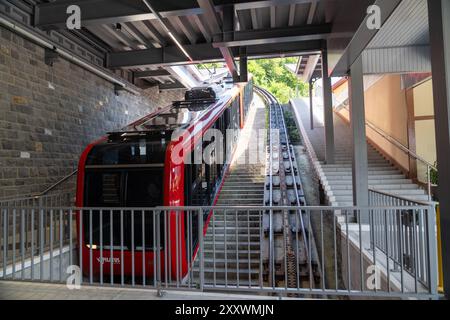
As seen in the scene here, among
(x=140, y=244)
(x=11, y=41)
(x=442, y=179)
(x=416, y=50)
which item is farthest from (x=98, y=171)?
(x=416, y=50)

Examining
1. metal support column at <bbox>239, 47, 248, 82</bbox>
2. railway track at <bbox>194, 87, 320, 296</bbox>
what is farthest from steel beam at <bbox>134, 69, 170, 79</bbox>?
railway track at <bbox>194, 87, 320, 296</bbox>

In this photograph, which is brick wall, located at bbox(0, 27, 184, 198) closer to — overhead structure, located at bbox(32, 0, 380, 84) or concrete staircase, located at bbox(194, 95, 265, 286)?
overhead structure, located at bbox(32, 0, 380, 84)

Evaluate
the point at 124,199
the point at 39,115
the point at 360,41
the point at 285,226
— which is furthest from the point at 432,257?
the point at 39,115

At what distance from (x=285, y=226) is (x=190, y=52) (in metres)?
5.56

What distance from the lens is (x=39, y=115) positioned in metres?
6.24

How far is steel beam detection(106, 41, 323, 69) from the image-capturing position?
28.4ft

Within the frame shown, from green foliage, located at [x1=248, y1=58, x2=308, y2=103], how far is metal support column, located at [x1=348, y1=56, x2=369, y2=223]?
26.0m

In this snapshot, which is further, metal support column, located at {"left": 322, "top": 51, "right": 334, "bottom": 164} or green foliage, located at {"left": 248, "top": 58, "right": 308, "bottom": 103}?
green foliage, located at {"left": 248, "top": 58, "right": 308, "bottom": 103}

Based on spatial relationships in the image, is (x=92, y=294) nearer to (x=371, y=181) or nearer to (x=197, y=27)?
(x=197, y=27)

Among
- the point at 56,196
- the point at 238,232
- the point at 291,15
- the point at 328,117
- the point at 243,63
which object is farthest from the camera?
the point at 328,117

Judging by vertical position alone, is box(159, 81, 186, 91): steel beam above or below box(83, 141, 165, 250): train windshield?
above

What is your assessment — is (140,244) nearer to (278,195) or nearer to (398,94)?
(278,195)

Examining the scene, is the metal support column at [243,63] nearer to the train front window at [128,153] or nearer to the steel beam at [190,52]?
the steel beam at [190,52]
